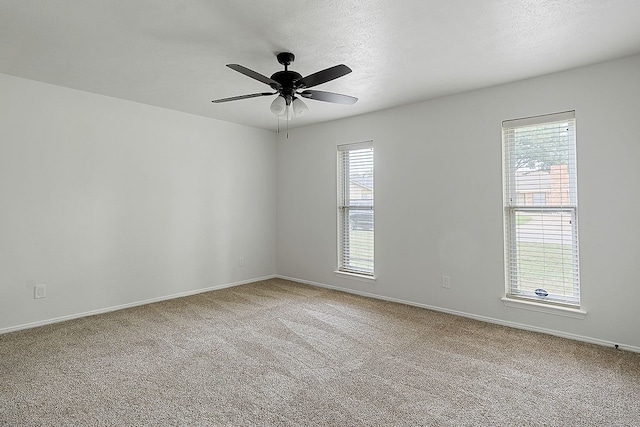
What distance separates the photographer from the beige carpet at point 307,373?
2047 millimetres

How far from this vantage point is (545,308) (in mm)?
3328

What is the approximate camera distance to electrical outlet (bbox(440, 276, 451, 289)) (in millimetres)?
3985

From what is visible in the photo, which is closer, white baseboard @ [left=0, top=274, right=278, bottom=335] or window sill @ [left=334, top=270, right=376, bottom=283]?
white baseboard @ [left=0, top=274, right=278, bottom=335]

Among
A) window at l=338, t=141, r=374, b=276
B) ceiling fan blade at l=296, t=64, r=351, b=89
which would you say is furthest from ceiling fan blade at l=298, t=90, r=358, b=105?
window at l=338, t=141, r=374, b=276

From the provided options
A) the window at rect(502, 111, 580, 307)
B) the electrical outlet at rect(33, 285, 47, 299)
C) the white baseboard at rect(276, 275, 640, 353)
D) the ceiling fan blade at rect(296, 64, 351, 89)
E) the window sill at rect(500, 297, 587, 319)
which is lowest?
the white baseboard at rect(276, 275, 640, 353)

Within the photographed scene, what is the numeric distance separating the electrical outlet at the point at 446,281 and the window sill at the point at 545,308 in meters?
0.57

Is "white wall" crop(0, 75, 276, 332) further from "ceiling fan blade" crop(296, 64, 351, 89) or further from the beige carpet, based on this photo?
"ceiling fan blade" crop(296, 64, 351, 89)

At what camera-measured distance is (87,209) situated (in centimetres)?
388

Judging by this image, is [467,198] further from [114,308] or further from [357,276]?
[114,308]

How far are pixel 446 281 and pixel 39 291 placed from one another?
433 centimetres

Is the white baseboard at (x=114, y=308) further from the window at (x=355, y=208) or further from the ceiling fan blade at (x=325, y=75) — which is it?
the ceiling fan blade at (x=325, y=75)

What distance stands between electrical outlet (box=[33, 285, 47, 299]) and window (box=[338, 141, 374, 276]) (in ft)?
11.4

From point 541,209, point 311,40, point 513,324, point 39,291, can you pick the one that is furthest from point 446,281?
point 39,291

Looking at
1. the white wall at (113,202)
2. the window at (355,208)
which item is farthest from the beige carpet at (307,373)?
the window at (355,208)
